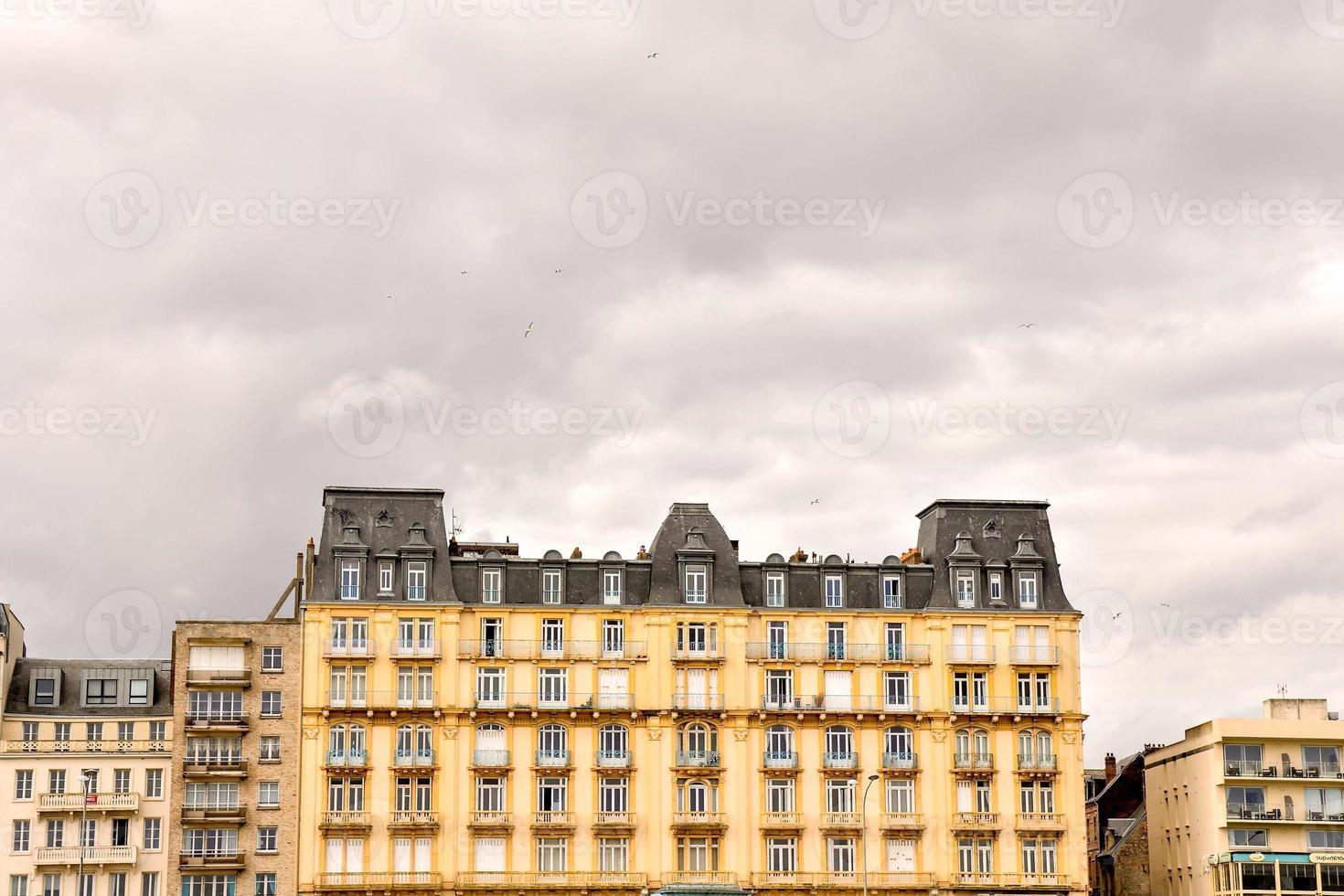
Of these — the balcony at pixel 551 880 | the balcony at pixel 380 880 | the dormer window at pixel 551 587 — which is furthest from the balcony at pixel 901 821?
the balcony at pixel 380 880

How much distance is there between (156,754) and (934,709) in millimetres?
47777

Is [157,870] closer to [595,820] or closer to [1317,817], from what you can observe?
[595,820]

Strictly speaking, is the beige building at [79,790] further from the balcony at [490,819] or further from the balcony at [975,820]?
the balcony at [975,820]

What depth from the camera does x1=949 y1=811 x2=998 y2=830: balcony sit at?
119 m

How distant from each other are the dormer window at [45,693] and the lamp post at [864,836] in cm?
5044

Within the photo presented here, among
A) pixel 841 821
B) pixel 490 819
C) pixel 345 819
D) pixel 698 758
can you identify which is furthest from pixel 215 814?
pixel 841 821

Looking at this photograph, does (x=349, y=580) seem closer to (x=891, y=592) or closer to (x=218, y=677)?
(x=218, y=677)

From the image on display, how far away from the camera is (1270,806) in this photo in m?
124

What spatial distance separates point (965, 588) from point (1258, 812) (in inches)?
921

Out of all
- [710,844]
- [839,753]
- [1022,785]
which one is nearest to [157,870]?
[710,844]

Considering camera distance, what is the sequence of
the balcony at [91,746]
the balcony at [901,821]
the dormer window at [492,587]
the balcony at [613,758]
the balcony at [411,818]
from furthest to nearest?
1. the dormer window at [492,587]
2. the balcony at [901,821]
3. the balcony at [613,758]
4. the balcony at [91,746]
5. the balcony at [411,818]

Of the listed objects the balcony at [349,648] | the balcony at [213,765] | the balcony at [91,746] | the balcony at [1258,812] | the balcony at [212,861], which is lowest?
the balcony at [212,861]

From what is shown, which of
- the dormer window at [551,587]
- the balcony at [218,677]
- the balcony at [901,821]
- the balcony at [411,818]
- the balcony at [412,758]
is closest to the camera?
the balcony at [411,818]

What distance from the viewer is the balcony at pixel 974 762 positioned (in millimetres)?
120000
